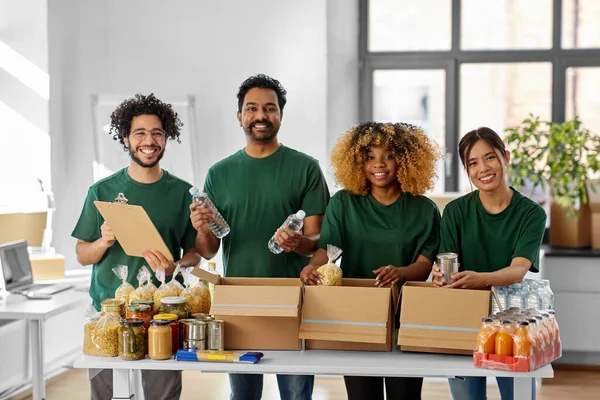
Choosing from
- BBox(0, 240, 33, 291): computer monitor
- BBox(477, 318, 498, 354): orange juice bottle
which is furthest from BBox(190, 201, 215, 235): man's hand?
BBox(0, 240, 33, 291): computer monitor

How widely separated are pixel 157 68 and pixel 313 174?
2738mm

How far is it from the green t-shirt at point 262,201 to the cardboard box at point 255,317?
1.72 feet

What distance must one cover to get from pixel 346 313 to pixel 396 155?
656 mm

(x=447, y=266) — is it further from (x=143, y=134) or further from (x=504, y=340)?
(x=143, y=134)

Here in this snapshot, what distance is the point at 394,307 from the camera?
2529 millimetres

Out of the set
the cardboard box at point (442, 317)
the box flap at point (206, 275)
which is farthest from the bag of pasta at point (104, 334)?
the cardboard box at point (442, 317)

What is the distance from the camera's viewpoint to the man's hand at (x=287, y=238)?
270 cm

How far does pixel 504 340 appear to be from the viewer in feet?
7.52

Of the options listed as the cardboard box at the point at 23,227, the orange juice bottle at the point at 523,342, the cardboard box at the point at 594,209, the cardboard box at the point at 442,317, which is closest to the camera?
the orange juice bottle at the point at 523,342

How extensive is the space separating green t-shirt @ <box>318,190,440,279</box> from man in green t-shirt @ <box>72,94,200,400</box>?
56 centimetres

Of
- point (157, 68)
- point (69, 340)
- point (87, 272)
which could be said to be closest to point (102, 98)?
point (157, 68)

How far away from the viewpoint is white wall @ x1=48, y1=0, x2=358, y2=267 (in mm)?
5379

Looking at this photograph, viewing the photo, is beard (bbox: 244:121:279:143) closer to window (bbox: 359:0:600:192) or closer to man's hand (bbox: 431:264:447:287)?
man's hand (bbox: 431:264:447:287)

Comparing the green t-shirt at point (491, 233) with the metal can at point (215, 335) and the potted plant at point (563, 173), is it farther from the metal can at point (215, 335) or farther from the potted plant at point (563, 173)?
the potted plant at point (563, 173)
